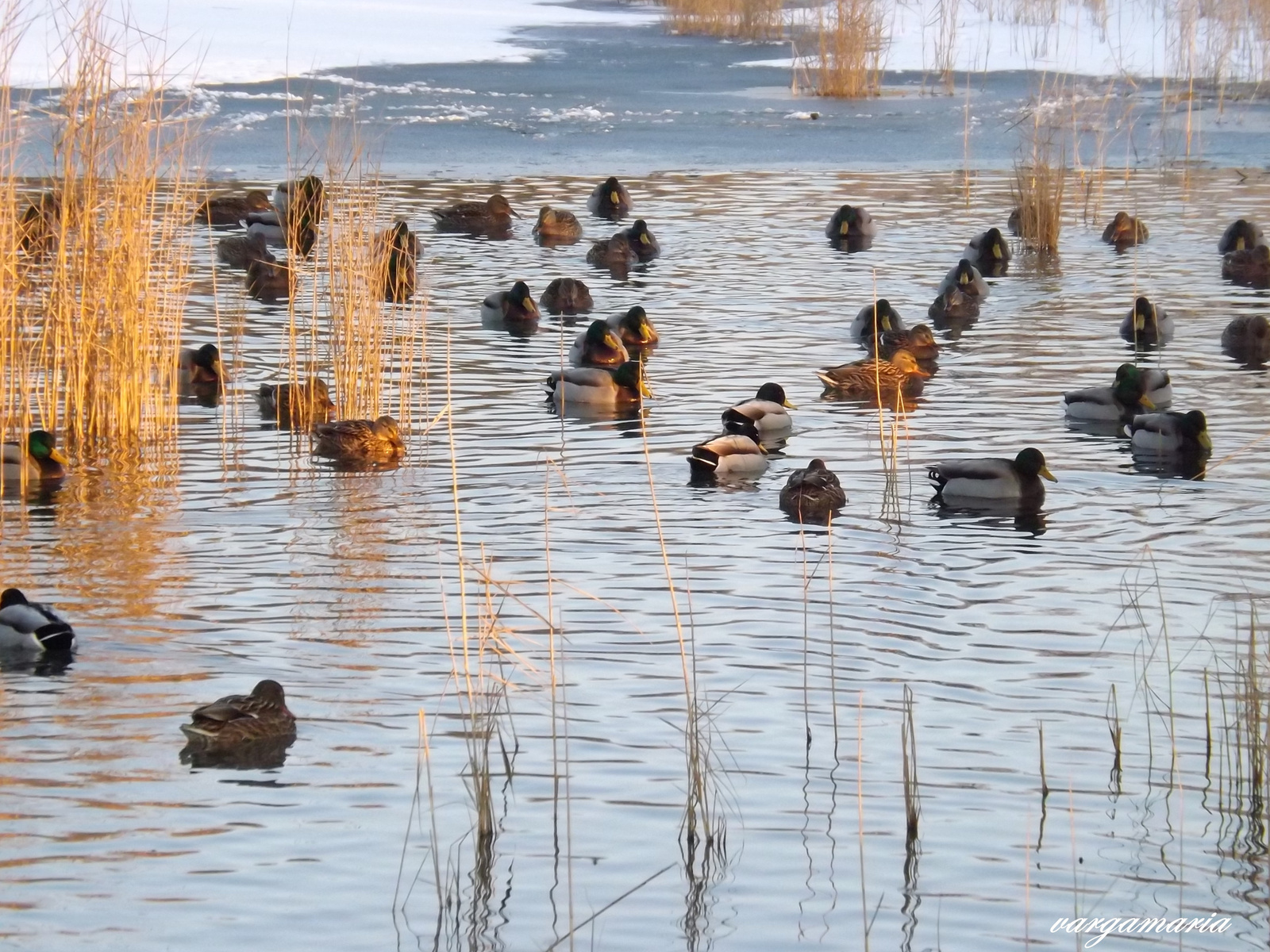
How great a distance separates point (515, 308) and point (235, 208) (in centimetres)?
589

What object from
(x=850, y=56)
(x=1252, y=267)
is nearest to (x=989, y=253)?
(x=1252, y=267)

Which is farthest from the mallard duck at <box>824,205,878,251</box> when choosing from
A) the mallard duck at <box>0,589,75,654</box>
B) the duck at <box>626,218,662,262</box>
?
the mallard duck at <box>0,589,75,654</box>

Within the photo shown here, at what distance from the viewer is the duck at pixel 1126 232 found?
719 inches

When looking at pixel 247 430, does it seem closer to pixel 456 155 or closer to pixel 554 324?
pixel 554 324

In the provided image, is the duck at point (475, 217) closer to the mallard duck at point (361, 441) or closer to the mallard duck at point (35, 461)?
the mallard duck at point (361, 441)

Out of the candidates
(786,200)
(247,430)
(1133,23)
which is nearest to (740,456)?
(247,430)

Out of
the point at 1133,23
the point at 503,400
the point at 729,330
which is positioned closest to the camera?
the point at 503,400

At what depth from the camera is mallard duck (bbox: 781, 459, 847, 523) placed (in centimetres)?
1002

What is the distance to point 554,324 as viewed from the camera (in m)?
16.2

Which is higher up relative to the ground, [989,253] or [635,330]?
[989,253]

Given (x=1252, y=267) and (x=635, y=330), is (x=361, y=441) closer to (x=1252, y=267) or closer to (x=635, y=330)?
(x=635, y=330)

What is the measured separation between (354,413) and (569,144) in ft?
44.7

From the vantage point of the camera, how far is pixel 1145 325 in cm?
1460

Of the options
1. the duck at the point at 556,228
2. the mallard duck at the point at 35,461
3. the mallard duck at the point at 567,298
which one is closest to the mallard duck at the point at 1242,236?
the mallard duck at the point at 567,298
